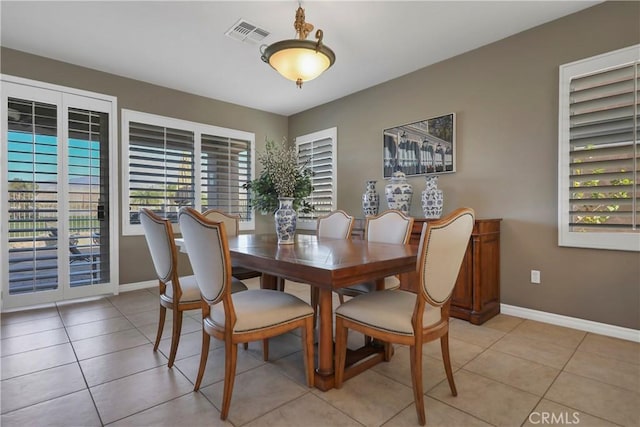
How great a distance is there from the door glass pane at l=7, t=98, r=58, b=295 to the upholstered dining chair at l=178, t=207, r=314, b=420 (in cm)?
281

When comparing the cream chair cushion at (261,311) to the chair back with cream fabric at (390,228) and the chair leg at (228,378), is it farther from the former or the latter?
the chair back with cream fabric at (390,228)

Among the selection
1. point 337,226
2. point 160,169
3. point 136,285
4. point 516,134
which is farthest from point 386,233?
point 136,285

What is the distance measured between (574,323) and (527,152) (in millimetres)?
1556

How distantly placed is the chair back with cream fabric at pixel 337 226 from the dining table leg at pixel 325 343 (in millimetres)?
1274

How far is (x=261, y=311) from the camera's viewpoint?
5.53 feet

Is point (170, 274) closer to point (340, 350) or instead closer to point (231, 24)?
point (340, 350)

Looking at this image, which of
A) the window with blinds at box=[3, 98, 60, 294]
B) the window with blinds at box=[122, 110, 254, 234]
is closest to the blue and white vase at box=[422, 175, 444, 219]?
the window with blinds at box=[122, 110, 254, 234]

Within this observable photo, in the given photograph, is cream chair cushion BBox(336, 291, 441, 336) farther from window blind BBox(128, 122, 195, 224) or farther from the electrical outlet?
window blind BBox(128, 122, 195, 224)

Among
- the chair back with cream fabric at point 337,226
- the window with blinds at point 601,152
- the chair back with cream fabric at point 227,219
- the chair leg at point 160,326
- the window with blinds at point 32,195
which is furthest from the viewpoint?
the chair back with cream fabric at point 227,219

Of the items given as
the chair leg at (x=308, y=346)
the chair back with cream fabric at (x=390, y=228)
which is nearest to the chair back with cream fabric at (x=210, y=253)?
the chair leg at (x=308, y=346)

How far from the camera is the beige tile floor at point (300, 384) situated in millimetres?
1557

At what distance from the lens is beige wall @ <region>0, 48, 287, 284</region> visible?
3.40 metres

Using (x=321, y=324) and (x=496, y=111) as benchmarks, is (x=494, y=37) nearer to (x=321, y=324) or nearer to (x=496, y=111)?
(x=496, y=111)

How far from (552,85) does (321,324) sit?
2.91 metres
